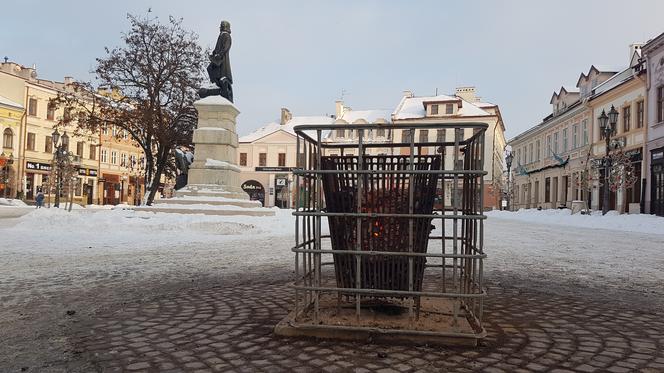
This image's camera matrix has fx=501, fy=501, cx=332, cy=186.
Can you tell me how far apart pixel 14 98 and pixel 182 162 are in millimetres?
34818

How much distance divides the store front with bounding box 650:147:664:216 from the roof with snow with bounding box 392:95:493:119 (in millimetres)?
24824

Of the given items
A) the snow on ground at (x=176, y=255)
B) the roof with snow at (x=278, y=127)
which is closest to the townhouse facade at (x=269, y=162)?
the roof with snow at (x=278, y=127)

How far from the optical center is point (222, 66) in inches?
704

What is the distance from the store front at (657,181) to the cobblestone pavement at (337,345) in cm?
2373

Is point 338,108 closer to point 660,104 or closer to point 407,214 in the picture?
point 660,104

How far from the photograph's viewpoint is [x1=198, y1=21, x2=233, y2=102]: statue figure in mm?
17578

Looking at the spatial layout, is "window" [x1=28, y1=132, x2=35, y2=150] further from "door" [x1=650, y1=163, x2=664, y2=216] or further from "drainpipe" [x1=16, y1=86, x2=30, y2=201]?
"door" [x1=650, y1=163, x2=664, y2=216]

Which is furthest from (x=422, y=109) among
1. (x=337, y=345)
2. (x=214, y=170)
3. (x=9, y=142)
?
(x=337, y=345)

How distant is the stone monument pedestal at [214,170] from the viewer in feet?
50.1

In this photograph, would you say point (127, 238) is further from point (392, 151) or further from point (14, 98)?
point (14, 98)

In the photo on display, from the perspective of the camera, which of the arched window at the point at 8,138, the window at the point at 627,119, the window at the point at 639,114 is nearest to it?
the window at the point at 639,114

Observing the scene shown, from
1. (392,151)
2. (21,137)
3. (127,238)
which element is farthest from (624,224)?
(21,137)

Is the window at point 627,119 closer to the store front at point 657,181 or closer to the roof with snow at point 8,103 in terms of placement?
the store front at point 657,181

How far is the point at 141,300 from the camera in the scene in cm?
432
